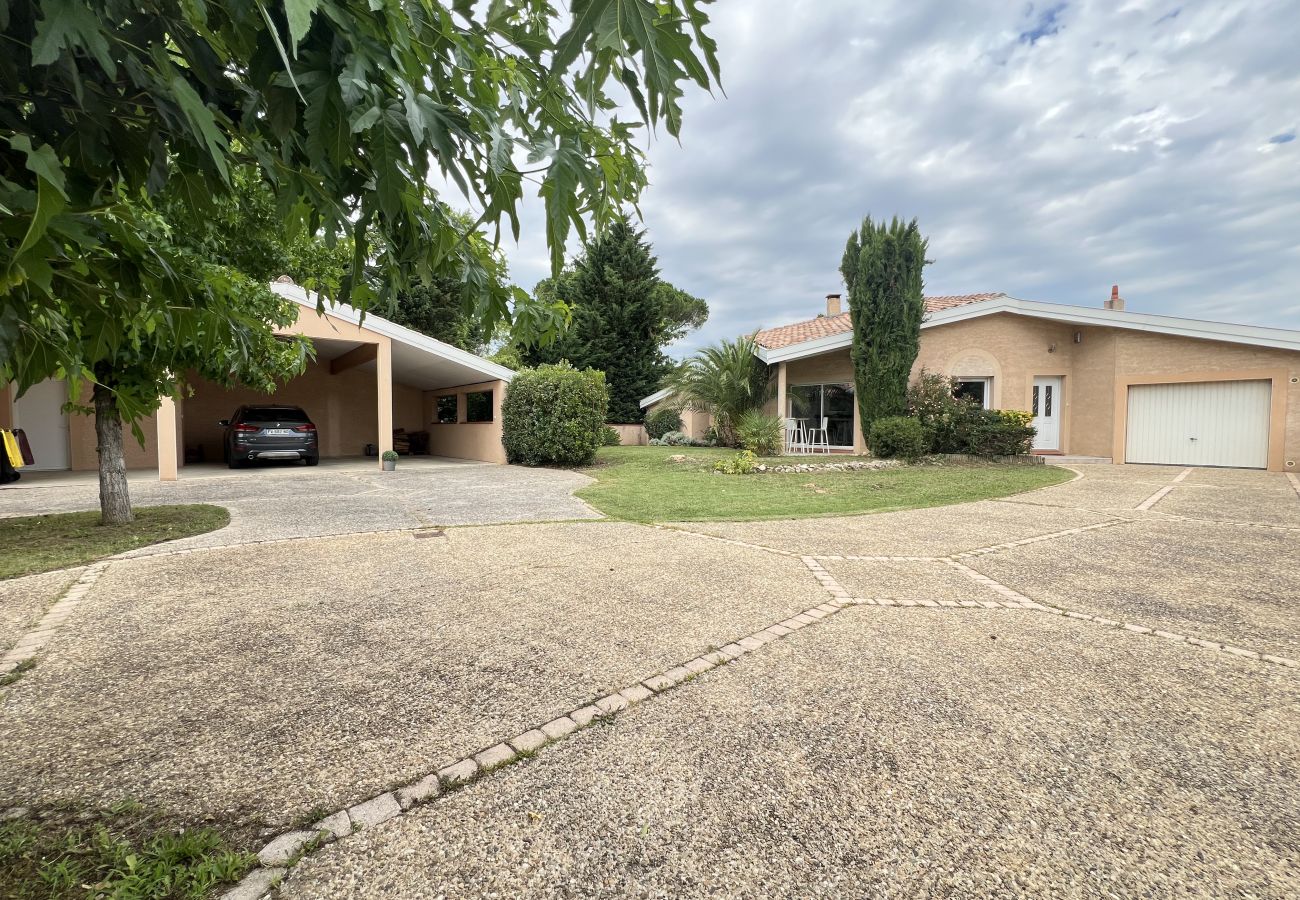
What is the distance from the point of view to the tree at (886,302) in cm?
1313

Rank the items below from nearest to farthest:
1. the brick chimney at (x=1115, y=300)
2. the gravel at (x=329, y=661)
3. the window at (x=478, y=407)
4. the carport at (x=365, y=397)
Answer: the gravel at (x=329, y=661) → the carport at (x=365, y=397) → the brick chimney at (x=1115, y=300) → the window at (x=478, y=407)

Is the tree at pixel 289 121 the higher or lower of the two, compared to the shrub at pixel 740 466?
higher

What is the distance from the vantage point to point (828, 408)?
16.8 metres

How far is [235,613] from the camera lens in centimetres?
351

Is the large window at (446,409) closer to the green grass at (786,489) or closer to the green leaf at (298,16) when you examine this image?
the green grass at (786,489)

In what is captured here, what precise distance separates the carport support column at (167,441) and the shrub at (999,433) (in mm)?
17939

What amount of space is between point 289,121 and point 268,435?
48.3ft

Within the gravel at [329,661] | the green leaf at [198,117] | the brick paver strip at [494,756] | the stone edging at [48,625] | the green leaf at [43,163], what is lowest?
the brick paver strip at [494,756]

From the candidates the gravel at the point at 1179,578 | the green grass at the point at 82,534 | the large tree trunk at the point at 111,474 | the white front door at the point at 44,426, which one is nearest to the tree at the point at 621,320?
the white front door at the point at 44,426

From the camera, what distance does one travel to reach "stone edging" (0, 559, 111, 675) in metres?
2.80

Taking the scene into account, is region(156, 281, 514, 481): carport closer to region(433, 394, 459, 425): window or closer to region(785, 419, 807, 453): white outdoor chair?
region(433, 394, 459, 425): window

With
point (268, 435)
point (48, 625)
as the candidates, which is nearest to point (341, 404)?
point (268, 435)

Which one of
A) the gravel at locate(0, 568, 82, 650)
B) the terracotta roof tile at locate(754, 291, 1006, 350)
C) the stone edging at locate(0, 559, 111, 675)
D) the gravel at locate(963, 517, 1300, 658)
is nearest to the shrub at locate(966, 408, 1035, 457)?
the terracotta roof tile at locate(754, 291, 1006, 350)

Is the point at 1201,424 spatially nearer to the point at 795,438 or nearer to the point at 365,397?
the point at 795,438
